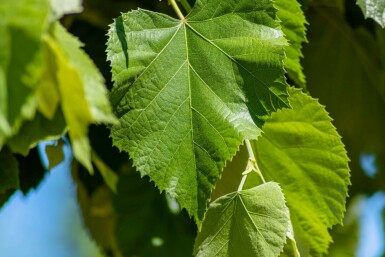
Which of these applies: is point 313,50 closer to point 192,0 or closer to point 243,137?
point 192,0

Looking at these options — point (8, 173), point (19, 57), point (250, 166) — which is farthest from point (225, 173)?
point (19, 57)

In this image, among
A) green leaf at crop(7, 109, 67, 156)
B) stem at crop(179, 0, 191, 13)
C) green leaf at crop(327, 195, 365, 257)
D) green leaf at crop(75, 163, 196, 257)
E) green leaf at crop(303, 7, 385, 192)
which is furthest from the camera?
green leaf at crop(327, 195, 365, 257)

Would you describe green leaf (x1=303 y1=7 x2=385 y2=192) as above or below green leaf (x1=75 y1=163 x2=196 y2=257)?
above

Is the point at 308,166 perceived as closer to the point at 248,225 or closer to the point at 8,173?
the point at 248,225

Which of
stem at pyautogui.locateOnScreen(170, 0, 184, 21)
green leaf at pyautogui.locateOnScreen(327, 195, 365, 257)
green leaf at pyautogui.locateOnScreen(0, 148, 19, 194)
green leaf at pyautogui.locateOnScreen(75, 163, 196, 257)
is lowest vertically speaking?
green leaf at pyautogui.locateOnScreen(327, 195, 365, 257)

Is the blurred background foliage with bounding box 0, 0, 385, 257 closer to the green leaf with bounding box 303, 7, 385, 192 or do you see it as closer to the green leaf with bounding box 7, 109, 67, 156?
the green leaf with bounding box 303, 7, 385, 192

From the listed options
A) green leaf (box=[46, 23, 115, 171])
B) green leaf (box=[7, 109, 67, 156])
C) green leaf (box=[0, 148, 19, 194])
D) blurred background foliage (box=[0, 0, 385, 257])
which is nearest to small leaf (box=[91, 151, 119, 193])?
blurred background foliage (box=[0, 0, 385, 257])

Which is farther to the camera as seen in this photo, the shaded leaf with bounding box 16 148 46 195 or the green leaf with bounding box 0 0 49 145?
the shaded leaf with bounding box 16 148 46 195
